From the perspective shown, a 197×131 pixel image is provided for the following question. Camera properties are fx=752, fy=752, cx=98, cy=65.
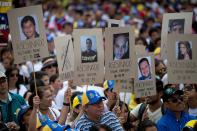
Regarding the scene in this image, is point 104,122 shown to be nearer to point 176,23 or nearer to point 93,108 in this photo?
point 93,108

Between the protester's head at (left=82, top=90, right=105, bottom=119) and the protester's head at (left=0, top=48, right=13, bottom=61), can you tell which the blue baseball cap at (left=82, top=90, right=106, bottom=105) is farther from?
the protester's head at (left=0, top=48, right=13, bottom=61)

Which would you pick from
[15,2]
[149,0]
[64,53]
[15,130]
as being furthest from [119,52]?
[149,0]

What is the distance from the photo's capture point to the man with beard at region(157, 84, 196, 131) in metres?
9.34

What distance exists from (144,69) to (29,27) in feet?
5.78

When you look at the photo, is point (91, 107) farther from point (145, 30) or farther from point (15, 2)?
point (15, 2)

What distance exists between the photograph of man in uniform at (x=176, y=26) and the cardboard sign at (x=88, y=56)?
6.32 feet

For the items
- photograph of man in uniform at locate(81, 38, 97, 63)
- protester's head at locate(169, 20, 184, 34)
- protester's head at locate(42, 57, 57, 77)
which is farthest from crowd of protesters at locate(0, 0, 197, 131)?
protester's head at locate(42, 57, 57, 77)

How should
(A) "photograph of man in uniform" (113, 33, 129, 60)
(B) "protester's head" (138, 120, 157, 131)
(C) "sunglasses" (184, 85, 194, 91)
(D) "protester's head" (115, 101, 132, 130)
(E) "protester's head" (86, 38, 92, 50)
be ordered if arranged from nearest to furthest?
(B) "protester's head" (138, 120, 157, 131), (D) "protester's head" (115, 101, 132, 130), (A) "photograph of man in uniform" (113, 33, 129, 60), (E) "protester's head" (86, 38, 92, 50), (C) "sunglasses" (184, 85, 194, 91)

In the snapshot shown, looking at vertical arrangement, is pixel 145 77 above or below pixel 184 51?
below

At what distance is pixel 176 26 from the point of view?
1163 centimetres

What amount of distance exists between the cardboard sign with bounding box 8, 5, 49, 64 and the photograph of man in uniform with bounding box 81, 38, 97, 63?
53 cm

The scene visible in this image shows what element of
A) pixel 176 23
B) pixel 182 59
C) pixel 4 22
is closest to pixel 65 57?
pixel 4 22

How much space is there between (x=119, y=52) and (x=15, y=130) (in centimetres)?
191

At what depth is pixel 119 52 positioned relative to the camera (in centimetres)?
999
